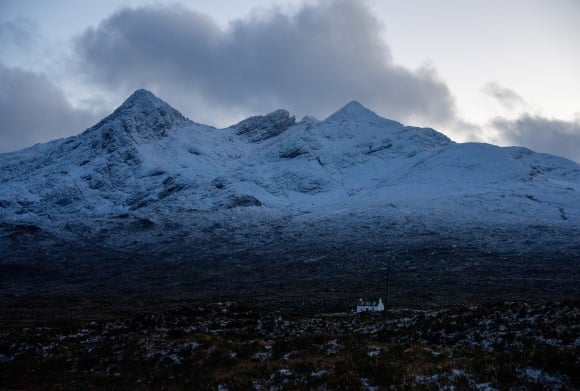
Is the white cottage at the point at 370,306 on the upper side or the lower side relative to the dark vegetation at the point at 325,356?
lower

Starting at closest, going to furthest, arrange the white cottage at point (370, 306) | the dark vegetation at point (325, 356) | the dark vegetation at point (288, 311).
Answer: the dark vegetation at point (325, 356) < the dark vegetation at point (288, 311) < the white cottage at point (370, 306)

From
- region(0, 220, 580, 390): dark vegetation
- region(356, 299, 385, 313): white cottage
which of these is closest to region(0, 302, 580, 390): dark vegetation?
region(0, 220, 580, 390): dark vegetation

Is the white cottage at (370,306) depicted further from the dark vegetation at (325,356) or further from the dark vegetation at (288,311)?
the dark vegetation at (325,356)

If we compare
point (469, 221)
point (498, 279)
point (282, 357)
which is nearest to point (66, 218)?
point (469, 221)

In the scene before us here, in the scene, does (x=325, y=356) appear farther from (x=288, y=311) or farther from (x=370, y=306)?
(x=288, y=311)

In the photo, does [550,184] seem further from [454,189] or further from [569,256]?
[569,256]

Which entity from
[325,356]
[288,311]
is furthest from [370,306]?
[325,356]

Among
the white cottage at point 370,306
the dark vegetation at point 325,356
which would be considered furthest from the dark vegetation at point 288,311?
the white cottage at point 370,306

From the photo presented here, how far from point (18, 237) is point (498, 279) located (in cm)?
14536

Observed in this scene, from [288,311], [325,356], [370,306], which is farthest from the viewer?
[288,311]

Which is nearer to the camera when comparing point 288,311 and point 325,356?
point 325,356

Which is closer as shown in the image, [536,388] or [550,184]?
[536,388]

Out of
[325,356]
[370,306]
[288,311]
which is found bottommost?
[288,311]

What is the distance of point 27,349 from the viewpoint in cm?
3025
